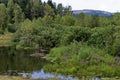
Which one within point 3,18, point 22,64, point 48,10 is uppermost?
point 48,10

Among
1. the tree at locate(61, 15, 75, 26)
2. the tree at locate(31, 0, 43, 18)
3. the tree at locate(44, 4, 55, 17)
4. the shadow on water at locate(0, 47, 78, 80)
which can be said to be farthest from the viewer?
the tree at locate(31, 0, 43, 18)

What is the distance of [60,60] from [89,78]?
13.0 m

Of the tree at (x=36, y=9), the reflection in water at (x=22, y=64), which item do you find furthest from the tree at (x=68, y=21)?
the tree at (x=36, y=9)

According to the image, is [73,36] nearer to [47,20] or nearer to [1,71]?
[1,71]

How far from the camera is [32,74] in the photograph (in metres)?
42.2

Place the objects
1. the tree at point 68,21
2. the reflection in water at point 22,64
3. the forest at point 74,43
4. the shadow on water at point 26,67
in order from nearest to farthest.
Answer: the shadow on water at point 26,67 < the forest at point 74,43 < the reflection in water at point 22,64 < the tree at point 68,21

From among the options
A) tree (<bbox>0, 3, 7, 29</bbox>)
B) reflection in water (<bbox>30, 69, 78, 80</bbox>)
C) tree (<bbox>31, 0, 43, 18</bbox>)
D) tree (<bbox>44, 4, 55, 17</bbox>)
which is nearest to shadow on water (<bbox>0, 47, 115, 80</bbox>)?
Result: reflection in water (<bbox>30, 69, 78, 80</bbox>)

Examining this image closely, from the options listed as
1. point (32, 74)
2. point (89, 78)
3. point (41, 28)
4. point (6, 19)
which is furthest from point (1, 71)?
point (6, 19)

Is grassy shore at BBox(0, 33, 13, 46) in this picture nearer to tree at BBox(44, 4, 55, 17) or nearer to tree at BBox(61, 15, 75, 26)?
tree at BBox(61, 15, 75, 26)

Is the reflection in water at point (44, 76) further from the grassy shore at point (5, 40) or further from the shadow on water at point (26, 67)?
the grassy shore at point (5, 40)

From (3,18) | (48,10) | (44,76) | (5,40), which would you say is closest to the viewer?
(44,76)

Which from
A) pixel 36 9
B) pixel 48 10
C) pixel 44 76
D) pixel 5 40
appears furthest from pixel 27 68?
pixel 36 9

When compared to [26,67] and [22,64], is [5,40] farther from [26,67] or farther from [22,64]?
[26,67]

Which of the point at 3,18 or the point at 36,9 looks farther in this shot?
the point at 36,9
